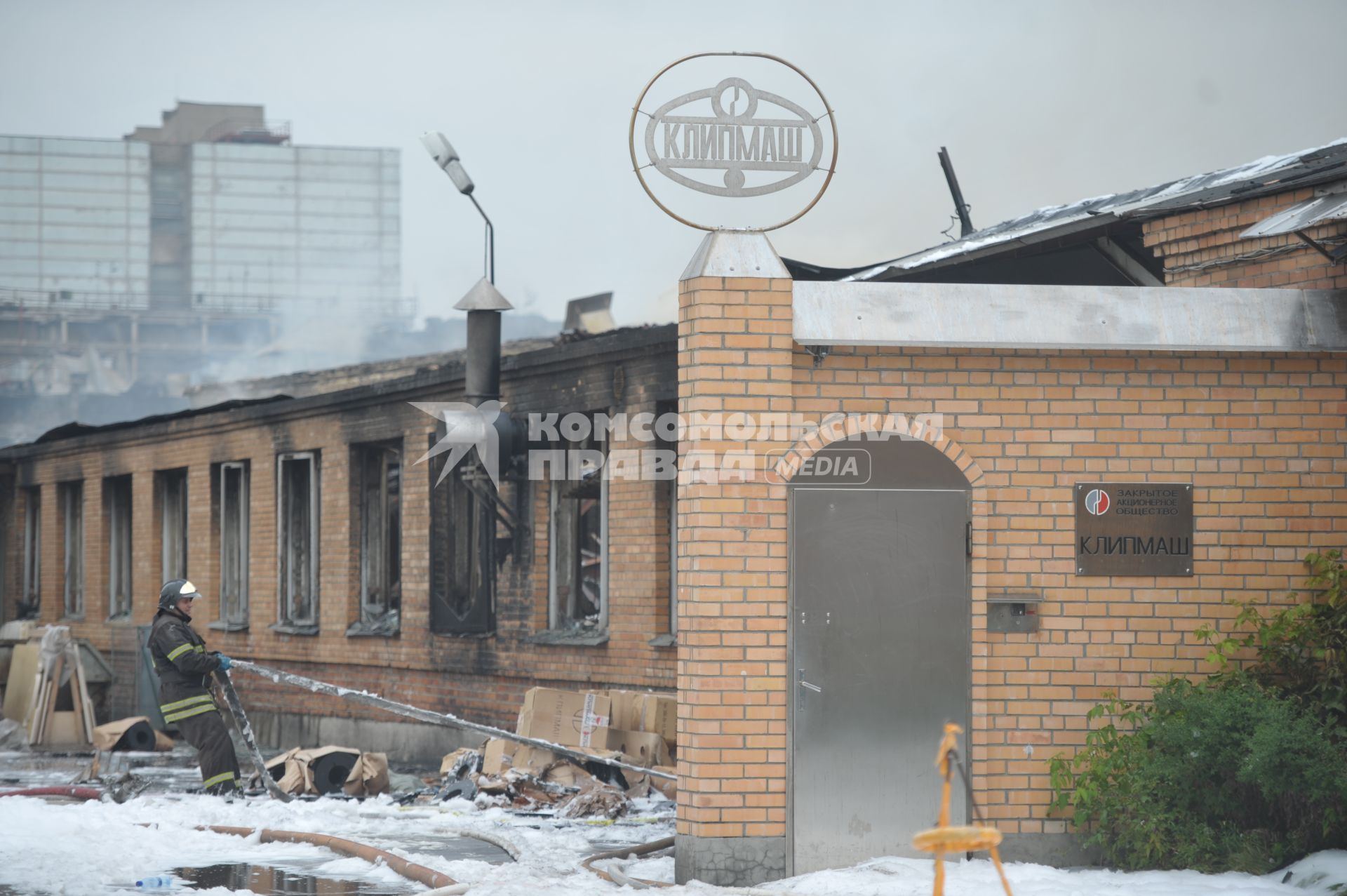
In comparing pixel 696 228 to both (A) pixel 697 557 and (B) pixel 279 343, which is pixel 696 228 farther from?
(B) pixel 279 343

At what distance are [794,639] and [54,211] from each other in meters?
100

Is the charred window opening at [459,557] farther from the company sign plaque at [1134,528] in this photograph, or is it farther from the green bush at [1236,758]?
the green bush at [1236,758]

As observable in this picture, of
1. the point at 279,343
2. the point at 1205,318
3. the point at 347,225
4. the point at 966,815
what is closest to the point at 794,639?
the point at 966,815

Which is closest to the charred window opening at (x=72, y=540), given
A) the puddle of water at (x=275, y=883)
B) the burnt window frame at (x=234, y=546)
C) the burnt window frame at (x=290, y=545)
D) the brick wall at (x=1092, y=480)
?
the burnt window frame at (x=234, y=546)

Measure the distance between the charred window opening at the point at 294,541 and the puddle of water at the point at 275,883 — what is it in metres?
10.0

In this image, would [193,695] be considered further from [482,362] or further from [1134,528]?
[1134,528]

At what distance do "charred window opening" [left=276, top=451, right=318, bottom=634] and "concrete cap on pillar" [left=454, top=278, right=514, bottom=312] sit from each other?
4637 millimetres

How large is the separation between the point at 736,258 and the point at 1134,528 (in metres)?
2.52

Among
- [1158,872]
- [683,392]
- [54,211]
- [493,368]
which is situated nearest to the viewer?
[1158,872]

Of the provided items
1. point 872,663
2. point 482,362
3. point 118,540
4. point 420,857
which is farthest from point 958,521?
point 118,540

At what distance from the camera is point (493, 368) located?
47.6 feet

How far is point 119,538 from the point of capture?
23.7m

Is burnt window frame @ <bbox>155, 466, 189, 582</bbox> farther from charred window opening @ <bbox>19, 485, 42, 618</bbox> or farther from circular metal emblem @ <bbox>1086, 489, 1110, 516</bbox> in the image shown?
circular metal emblem @ <bbox>1086, 489, 1110, 516</bbox>

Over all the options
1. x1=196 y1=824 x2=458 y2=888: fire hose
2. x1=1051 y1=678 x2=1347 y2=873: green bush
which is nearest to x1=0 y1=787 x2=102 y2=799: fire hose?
x1=196 y1=824 x2=458 y2=888: fire hose
